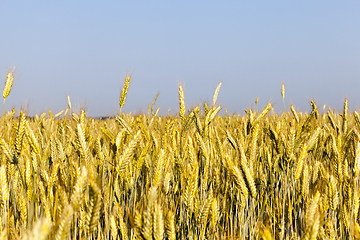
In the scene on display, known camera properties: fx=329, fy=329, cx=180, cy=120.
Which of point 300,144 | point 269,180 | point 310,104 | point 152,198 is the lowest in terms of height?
point 269,180

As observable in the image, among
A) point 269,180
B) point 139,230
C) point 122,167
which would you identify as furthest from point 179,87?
point 139,230

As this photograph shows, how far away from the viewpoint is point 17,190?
1.82 m

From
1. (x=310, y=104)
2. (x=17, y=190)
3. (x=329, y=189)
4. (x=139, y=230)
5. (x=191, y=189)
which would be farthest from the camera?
(x=310, y=104)

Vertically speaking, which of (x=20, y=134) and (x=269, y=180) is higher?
(x=20, y=134)

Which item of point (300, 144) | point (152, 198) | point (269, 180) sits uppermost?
point (300, 144)

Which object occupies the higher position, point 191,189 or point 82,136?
point 82,136

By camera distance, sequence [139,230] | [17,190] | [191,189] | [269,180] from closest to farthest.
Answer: [139,230]
[191,189]
[17,190]
[269,180]

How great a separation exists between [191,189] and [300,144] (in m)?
0.85

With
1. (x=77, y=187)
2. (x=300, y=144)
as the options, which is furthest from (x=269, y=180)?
(x=77, y=187)

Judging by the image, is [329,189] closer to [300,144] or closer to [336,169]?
[336,169]

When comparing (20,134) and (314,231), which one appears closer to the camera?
(314,231)

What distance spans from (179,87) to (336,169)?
1.20 metres

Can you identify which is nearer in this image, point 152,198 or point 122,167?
point 152,198

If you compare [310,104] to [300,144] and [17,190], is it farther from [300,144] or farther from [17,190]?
[17,190]
